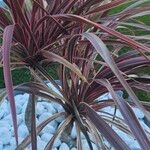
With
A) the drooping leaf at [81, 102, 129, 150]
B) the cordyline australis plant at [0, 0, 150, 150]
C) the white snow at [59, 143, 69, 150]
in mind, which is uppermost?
the cordyline australis plant at [0, 0, 150, 150]

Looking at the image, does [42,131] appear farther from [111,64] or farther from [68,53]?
[111,64]

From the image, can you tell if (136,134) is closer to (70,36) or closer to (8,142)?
(70,36)

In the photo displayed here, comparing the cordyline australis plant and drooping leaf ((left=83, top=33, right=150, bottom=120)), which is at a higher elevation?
the cordyline australis plant

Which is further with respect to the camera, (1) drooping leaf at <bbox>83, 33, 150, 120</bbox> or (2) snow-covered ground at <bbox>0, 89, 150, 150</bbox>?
(2) snow-covered ground at <bbox>0, 89, 150, 150</bbox>

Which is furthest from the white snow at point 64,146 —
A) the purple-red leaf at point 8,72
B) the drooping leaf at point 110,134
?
the purple-red leaf at point 8,72

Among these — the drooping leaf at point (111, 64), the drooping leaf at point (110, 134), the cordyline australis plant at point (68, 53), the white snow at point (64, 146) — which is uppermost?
the cordyline australis plant at point (68, 53)

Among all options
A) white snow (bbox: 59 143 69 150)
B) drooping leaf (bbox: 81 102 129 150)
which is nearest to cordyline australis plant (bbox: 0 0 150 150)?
drooping leaf (bbox: 81 102 129 150)

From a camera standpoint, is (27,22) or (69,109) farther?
(69,109)

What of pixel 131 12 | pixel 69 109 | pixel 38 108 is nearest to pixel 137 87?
pixel 131 12

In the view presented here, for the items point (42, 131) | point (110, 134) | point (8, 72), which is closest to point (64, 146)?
point (42, 131)

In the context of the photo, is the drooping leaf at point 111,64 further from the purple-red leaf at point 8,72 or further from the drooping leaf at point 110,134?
the purple-red leaf at point 8,72

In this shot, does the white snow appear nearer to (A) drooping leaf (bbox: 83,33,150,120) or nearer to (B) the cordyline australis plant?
(B) the cordyline australis plant
